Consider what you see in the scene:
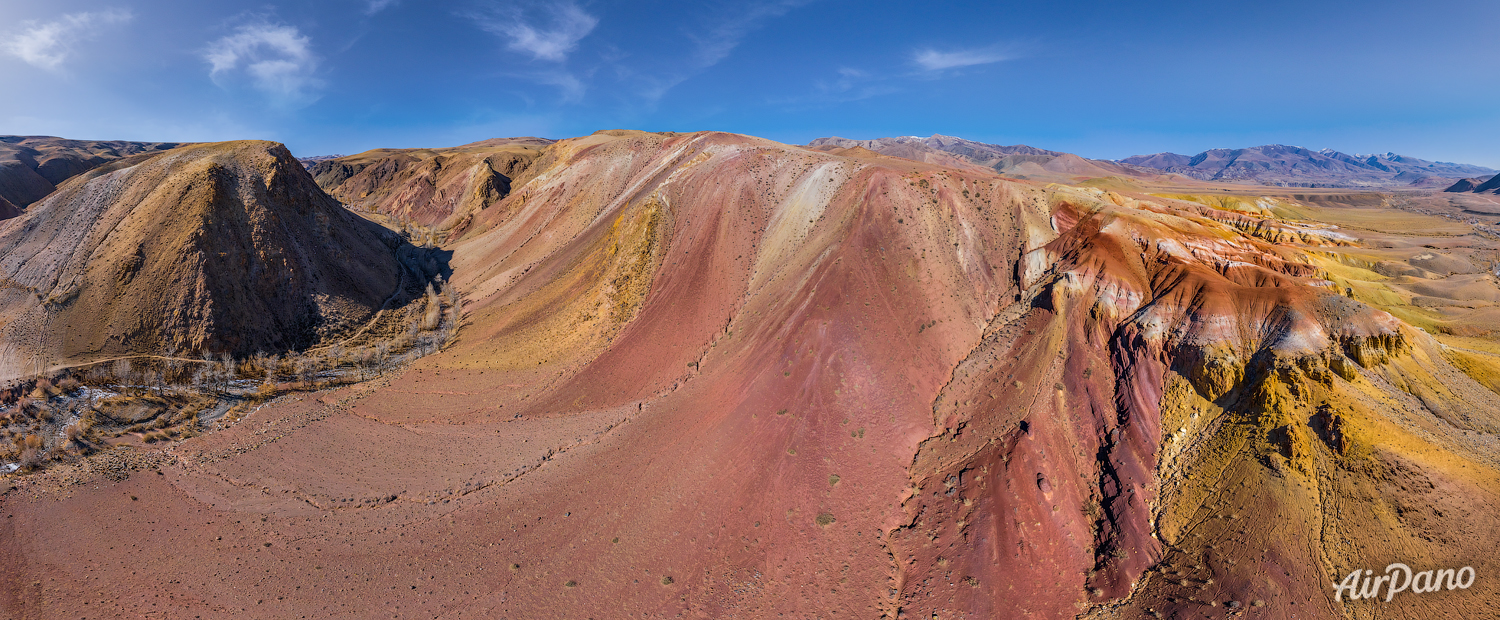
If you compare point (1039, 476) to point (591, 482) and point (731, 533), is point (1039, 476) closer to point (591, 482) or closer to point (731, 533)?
point (731, 533)

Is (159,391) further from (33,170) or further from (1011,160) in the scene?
(1011,160)

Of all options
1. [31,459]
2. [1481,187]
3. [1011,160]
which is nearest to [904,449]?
[31,459]

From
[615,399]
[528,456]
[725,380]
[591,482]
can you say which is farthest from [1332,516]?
[528,456]

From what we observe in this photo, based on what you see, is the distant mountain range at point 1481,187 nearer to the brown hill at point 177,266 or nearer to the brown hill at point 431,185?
the brown hill at point 431,185

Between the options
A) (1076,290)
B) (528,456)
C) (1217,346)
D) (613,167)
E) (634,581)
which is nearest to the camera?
(634,581)

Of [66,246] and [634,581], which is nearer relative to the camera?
[634,581]

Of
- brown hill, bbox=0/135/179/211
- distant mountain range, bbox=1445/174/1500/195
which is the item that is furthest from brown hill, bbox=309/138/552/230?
distant mountain range, bbox=1445/174/1500/195

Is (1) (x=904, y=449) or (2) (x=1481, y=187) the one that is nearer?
(1) (x=904, y=449)
